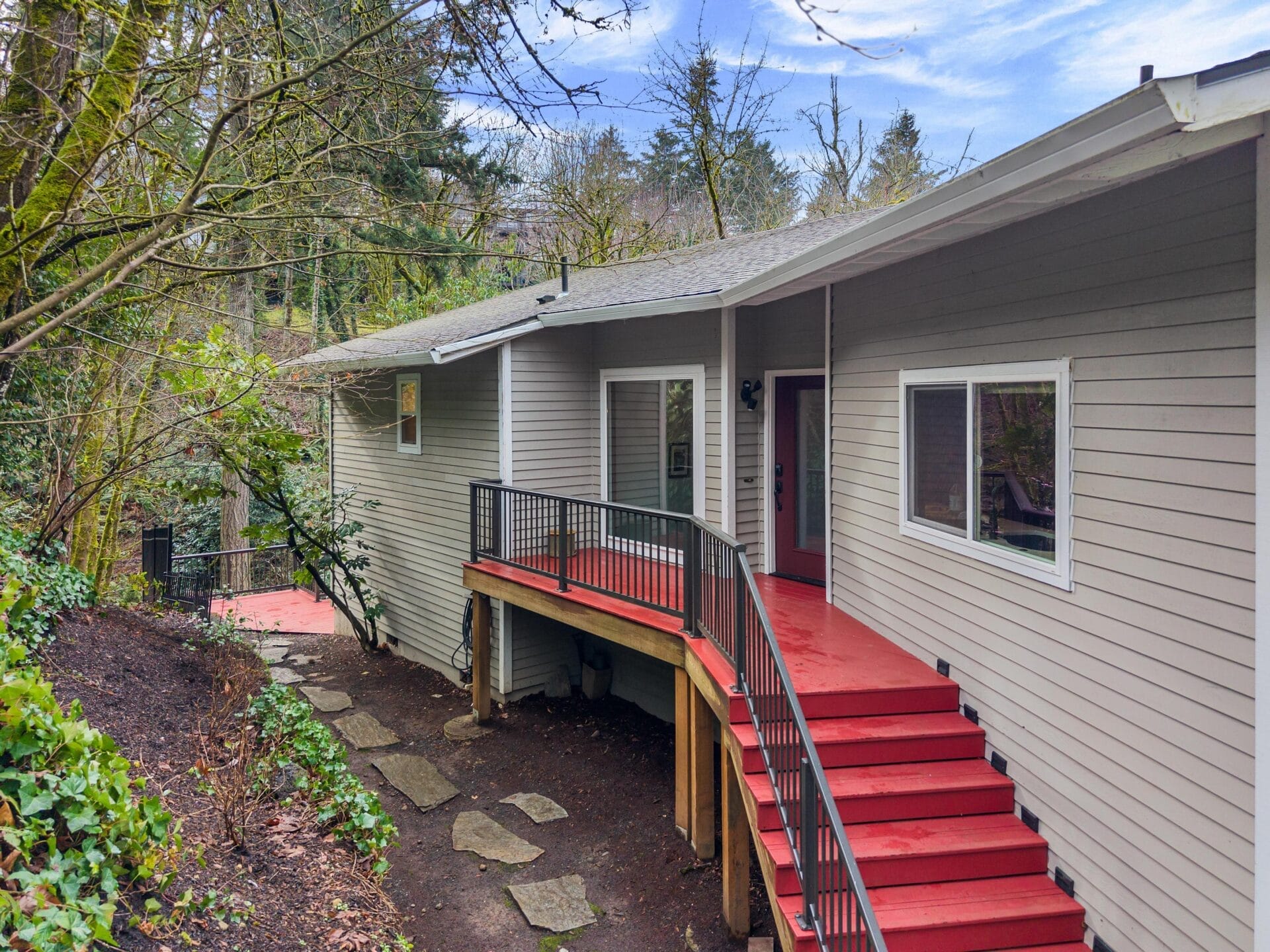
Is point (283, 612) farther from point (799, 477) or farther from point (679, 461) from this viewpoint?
point (799, 477)

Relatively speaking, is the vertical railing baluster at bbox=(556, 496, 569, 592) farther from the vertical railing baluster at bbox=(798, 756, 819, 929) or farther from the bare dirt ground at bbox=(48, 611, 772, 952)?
the vertical railing baluster at bbox=(798, 756, 819, 929)

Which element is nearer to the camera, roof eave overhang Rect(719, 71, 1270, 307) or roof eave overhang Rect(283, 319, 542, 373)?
roof eave overhang Rect(719, 71, 1270, 307)

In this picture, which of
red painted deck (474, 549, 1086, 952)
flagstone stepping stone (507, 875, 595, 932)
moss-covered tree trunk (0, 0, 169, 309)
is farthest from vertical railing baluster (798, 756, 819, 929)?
moss-covered tree trunk (0, 0, 169, 309)

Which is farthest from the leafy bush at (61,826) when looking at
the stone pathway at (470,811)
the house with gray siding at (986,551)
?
the stone pathway at (470,811)

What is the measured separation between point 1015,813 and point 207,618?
9.28m

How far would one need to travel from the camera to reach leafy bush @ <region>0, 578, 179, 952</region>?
261 cm

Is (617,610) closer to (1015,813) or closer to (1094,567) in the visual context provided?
(1015,813)

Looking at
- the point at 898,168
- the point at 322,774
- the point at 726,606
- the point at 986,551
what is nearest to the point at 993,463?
the point at 986,551

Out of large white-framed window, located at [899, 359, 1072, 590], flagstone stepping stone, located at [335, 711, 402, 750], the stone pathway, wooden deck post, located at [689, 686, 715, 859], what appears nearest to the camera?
large white-framed window, located at [899, 359, 1072, 590]

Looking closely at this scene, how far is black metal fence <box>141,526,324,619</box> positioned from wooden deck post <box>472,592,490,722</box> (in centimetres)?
333

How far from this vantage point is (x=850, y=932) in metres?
3.27

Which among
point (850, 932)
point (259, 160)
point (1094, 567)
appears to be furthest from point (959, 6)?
point (850, 932)

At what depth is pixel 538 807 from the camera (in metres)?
7.16

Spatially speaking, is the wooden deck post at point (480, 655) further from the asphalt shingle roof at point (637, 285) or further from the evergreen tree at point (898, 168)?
the evergreen tree at point (898, 168)
